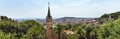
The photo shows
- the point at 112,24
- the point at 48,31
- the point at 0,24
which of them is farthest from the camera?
the point at 0,24

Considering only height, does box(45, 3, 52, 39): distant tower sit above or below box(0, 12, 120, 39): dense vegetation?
above

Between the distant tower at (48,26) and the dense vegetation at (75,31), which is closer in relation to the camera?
the distant tower at (48,26)

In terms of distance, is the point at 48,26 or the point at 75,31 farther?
the point at 75,31

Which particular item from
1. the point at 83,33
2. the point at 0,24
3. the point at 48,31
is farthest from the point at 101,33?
the point at 0,24

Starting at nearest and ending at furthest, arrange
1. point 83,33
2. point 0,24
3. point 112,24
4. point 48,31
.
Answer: point 48,31 < point 112,24 < point 83,33 < point 0,24

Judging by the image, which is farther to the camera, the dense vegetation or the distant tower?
the dense vegetation

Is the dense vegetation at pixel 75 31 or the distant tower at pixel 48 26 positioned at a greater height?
the distant tower at pixel 48 26

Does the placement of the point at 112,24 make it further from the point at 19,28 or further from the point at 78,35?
the point at 19,28

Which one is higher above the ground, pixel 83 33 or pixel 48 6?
pixel 48 6

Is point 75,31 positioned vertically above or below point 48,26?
below

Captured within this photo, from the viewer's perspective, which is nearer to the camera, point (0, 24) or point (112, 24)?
point (112, 24)
